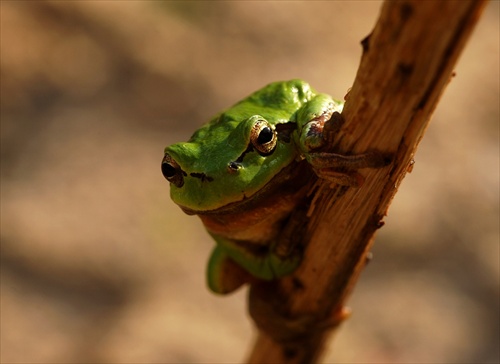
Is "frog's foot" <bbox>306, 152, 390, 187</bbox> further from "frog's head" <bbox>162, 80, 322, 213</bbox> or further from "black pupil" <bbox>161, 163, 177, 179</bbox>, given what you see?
"black pupil" <bbox>161, 163, 177, 179</bbox>

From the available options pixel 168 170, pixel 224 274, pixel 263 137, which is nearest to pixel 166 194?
pixel 224 274

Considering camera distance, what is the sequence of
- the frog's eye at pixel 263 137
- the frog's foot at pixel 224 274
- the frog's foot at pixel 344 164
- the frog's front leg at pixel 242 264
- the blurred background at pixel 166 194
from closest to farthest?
1. the frog's foot at pixel 344 164
2. the frog's eye at pixel 263 137
3. the frog's front leg at pixel 242 264
4. the frog's foot at pixel 224 274
5. the blurred background at pixel 166 194

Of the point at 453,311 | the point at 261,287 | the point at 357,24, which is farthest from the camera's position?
the point at 357,24

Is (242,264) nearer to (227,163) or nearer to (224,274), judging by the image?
(224,274)

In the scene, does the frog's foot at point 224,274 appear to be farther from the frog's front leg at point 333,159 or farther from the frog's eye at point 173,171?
the frog's front leg at point 333,159

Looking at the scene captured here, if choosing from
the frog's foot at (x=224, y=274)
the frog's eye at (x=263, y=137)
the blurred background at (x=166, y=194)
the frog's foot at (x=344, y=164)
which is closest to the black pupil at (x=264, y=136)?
the frog's eye at (x=263, y=137)

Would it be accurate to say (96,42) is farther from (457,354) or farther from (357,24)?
(457,354)

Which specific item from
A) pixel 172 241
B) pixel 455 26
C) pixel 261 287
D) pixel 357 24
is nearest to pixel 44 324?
pixel 172 241
